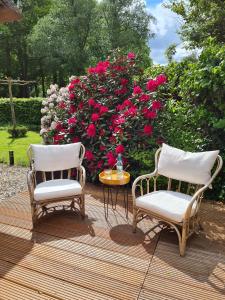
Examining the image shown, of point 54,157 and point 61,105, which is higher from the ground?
point 61,105

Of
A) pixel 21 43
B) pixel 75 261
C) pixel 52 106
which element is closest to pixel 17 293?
pixel 75 261

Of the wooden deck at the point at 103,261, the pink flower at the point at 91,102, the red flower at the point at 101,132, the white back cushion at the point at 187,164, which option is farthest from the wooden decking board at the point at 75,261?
the pink flower at the point at 91,102

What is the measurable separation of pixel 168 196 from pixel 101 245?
0.92 meters

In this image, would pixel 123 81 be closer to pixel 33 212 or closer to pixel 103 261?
pixel 33 212

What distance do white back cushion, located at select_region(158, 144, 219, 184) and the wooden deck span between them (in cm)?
67

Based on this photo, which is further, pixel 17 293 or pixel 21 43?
pixel 21 43

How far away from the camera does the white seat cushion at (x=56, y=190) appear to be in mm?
3326

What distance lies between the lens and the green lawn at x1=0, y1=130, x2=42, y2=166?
700 cm

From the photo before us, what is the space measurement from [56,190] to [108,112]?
6.59 ft

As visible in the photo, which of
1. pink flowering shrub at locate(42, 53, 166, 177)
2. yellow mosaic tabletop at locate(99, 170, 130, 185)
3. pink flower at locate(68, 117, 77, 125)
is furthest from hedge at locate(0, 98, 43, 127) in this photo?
yellow mosaic tabletop at locate(99, 170, 130, 185)

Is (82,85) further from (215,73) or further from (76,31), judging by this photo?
(76,31)

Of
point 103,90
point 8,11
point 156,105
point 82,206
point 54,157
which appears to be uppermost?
point 8,11

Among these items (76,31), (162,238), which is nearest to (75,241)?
(162,238)

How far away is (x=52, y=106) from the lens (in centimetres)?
582
